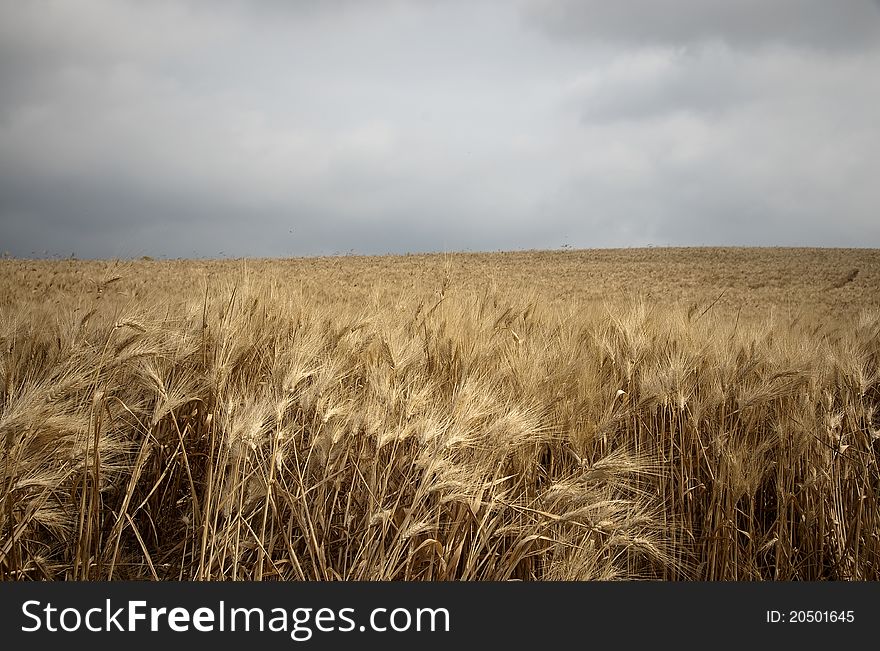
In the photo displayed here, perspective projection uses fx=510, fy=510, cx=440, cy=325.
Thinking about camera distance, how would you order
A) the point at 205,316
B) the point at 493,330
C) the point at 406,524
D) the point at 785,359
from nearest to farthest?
the point at 406,524 → the point at 205,316 → the point at 785,359 → the point at 493,330

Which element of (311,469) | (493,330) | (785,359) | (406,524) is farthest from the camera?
(493,330)

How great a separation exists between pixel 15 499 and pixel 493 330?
7.66 ft

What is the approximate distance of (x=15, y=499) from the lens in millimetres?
1352

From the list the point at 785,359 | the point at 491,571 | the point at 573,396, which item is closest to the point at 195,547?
the point at 491,571

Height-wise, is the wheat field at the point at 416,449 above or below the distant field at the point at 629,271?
below

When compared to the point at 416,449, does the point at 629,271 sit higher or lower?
higher

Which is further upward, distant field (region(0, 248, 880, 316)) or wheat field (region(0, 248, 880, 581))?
distant field (region(0, 248, 880, 316))

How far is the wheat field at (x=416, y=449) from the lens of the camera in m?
1.51

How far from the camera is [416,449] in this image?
1617mm

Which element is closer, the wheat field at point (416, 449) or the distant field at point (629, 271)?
the wheat field at point (416, 449)

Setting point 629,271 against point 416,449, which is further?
point 629,271

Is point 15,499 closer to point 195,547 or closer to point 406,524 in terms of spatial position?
point 195,547

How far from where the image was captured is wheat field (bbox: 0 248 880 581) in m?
1.51

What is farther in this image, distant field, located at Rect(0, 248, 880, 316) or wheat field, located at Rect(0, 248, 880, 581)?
distant field, located at Rect(0, 248, 880, 316)
